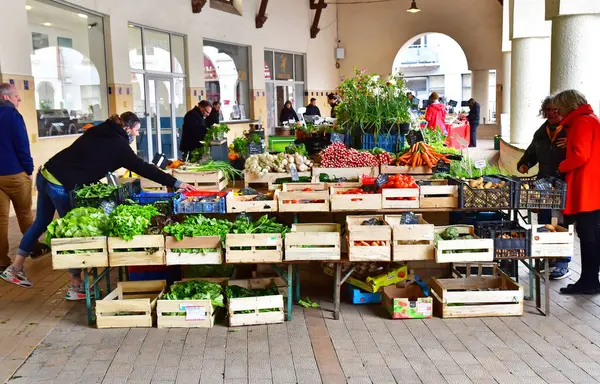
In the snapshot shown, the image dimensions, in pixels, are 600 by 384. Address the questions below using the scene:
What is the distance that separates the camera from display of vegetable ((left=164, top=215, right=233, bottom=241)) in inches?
186

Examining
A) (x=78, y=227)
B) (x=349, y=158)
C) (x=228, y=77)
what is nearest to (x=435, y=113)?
(x=228, y=77)

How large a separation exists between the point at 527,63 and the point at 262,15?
329 inches

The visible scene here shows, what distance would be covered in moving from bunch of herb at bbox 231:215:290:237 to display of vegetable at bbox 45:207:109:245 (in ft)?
3.23

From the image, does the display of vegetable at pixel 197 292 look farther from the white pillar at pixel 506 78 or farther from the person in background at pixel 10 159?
the white pillar at pixel 506 78

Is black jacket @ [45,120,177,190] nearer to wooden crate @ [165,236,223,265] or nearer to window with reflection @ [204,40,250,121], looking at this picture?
wooden crate @ [165,236,223,265]

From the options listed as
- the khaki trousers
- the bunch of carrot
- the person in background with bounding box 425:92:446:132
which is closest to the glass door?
the person in background with bounding box 425:92:446:132

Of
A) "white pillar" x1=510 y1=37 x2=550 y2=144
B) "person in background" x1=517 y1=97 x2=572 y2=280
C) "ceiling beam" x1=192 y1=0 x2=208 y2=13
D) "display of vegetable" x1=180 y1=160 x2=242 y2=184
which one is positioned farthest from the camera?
"ceiling beam" x1=192 y1=0 x2=208 y2=13

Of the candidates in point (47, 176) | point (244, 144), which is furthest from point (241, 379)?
point (244, 144)

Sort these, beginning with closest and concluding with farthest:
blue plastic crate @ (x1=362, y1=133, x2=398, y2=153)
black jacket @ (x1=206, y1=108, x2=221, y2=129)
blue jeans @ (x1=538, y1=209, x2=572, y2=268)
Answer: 1. blue jeans @ (x1=538, y1=209, x2=572, y2=268)
2. blue plastic crate @ (x1=362, y1=133, x2=398, y2=153)
3. black jacket @ (x1=206, y1=108, x2=221, y2=129)

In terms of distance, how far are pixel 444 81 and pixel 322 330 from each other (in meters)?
33.4

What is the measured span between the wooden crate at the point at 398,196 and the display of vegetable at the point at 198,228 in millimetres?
1247

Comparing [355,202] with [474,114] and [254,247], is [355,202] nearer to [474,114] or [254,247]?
Result: [254,247]

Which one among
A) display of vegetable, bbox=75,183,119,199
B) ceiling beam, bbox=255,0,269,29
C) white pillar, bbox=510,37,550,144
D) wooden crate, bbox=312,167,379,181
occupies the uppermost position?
ceiling beam, bbox=255,0,269,29

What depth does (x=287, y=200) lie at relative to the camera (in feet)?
17.1
